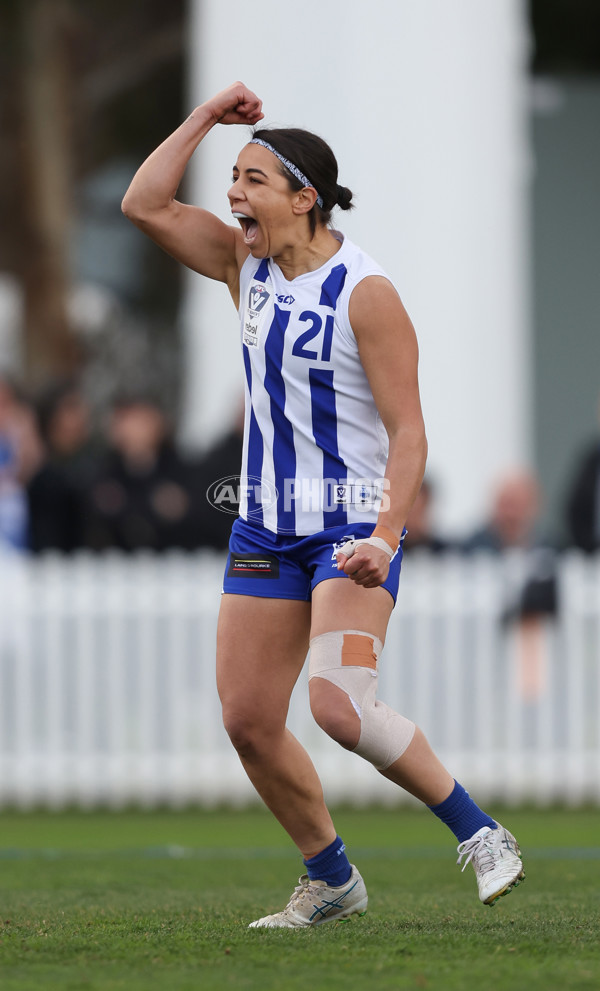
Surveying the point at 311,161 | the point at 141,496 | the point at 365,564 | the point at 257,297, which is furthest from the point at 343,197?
the point at 141,496

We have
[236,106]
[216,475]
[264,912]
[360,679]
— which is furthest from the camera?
[216,475]

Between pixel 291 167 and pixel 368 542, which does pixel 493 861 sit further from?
pixel 291 167

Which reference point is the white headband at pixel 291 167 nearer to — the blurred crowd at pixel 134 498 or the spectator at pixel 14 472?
the blurred crowd at pixel 134 498

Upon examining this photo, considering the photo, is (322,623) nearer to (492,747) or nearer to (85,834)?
(85,834)

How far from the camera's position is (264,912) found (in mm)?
5188

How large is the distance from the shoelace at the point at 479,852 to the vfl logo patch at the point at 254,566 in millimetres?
955

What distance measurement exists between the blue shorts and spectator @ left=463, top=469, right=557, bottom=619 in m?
5.25

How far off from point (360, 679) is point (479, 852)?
2.03 ft

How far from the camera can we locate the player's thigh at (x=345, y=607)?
4.56m

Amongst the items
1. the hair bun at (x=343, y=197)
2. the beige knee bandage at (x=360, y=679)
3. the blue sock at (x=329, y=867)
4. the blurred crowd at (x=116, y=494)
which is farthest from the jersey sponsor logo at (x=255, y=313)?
the blurred crowd at (x=116, y=494)

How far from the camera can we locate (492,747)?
10031 mm

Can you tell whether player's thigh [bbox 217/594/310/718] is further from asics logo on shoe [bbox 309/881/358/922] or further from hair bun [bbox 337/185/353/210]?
hair bun [bbox 337/185/353/210]

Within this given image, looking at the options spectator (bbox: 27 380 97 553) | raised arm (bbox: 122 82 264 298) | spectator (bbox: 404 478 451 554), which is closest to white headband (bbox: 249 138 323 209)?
raised arm (bbox: 122 82 264 298)

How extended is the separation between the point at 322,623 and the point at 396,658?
5.54m
